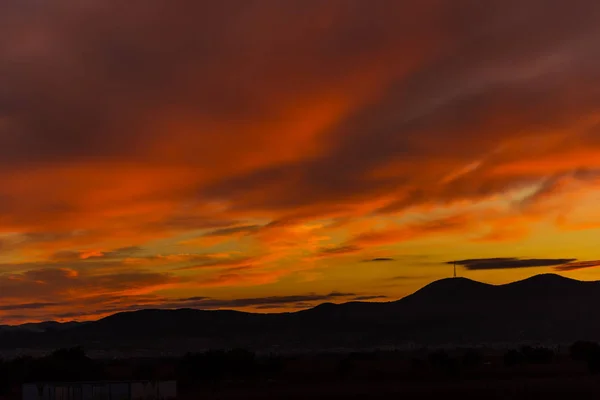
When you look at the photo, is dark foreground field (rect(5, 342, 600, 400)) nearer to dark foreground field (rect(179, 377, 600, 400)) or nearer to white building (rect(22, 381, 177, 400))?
dark foreground field (rect(179, 377, 600, 400))

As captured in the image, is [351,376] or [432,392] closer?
[432,392]

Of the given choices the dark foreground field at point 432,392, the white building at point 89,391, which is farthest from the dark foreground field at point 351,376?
the white building at point 89,391

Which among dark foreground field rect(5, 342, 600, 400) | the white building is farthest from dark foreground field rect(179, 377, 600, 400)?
the white building

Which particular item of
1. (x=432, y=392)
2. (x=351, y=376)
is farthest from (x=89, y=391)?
(x=351, y=376)

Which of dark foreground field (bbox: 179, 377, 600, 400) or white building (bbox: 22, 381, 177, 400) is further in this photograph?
dark foreground field (bbox: 179, 377, 600, 400)

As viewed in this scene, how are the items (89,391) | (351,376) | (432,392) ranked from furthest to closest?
(351,376)
(432,392)
(89,391)

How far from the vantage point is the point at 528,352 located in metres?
150

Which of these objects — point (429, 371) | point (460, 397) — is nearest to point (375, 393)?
point (460, 397)

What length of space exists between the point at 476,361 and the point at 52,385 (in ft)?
279

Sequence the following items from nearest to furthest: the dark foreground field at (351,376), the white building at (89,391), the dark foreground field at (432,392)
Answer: the white building at (89,391) < the dark foreground field at (432,392) < the dark foreground field at (351,376)

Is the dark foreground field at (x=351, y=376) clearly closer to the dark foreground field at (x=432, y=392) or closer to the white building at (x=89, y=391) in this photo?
the dark foreground field at (x=432, y=392)

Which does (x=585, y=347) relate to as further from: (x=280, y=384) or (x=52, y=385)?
(x=52, y=385)

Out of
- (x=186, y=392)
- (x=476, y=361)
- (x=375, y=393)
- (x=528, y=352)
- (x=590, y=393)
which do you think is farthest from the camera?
(x=528, y=352)

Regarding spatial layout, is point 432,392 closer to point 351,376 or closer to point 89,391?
point 89,391
